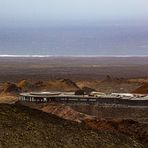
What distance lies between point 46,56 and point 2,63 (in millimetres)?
15597

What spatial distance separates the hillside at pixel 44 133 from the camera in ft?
68.6

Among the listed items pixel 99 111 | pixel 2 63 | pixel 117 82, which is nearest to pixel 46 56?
pixel 2 63

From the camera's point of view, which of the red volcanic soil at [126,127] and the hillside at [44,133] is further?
the red volcanic soil at [126,127]

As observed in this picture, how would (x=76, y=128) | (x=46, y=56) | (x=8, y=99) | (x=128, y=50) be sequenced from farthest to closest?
1. (x=128, y=50)
2. (x=46, y=56)
3. (x=8, y=99)
4. (x=76, y=128)

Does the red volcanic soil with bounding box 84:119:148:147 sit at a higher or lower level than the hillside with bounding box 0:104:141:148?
lower

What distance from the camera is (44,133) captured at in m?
21.5

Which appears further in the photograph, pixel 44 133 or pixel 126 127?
pixel 126 127

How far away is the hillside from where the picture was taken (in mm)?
20906

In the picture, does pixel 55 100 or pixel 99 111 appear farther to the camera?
pixel 55 100

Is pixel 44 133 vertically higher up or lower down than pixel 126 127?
higher up

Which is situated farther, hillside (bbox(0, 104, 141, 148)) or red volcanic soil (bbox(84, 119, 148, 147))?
red volcanic soil (bbox(84, 119, 148, 147))

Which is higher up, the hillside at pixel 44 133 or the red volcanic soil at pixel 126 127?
the hillside at pixel 44 133

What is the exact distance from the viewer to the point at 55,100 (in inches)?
1816

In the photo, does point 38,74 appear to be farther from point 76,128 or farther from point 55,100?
point 76,128
